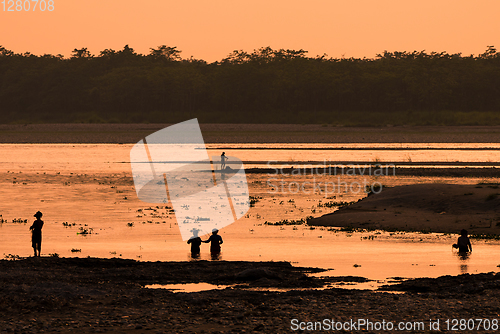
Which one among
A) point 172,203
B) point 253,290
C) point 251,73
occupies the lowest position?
point 253,290

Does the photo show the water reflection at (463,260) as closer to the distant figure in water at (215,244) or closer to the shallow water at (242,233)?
the shallow water at (242,233)

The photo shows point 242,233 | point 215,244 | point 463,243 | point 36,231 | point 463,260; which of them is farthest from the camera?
point 242,233

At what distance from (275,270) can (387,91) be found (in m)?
158

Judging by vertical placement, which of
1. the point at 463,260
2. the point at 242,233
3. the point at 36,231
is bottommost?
the point at 463,260

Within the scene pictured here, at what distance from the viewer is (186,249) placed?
21891 millimetres

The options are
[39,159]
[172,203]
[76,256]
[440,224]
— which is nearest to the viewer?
[76,256]

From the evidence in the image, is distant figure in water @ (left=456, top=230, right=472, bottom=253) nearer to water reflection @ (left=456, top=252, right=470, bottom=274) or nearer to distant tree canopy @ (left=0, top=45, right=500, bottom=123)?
water reflection @ (left=456, top=252, right=470, bottom=274)

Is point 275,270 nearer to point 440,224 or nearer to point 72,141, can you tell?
point 440,224

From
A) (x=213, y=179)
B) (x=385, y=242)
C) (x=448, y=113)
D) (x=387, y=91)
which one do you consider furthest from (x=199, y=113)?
(x=385, y=242)

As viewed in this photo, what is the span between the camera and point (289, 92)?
572 ft

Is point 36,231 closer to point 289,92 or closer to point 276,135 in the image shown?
point 276,135

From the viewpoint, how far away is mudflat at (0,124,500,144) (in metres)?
101

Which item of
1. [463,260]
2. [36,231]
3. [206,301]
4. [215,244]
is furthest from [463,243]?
[36,231]

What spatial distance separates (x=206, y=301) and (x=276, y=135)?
99971 millimetres
